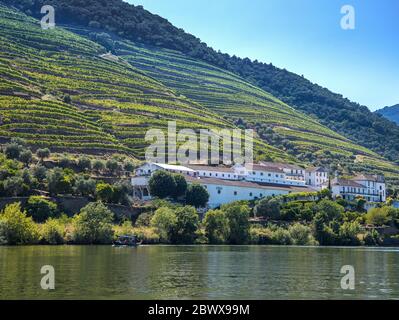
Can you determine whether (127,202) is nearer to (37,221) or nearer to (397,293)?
(37,221)

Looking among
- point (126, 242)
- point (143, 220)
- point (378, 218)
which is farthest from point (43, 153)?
point (378, 218)

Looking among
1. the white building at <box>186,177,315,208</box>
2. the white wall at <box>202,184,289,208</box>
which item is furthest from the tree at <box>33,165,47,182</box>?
the white wall at <box>202,184,289,208</box>

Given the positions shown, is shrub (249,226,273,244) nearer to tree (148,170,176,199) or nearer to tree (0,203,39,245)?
tree (148,170,176,199)

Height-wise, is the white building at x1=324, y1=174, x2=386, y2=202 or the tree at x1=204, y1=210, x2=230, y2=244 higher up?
the white building at x1=324, y1=174, x2=386, y2=202

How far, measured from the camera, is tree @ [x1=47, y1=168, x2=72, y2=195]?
106312 millimetres

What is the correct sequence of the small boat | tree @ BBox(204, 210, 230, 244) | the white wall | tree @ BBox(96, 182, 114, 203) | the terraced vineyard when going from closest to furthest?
the small boat, tree @ BBox(204, 210, 230, 244), tree @ BBox(96, 182, 114, 203), the terraced vineyard, the white wall

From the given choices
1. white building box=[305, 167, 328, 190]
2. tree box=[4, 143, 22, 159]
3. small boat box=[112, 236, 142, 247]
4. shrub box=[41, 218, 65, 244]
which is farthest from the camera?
white building box=[305, 167, 328, 190]

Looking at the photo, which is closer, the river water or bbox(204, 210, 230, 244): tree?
the river water

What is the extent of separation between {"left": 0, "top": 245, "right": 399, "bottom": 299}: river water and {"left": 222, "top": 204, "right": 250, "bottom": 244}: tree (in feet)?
124

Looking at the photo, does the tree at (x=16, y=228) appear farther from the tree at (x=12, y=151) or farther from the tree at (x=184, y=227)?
the tree at (x=12, y=151)

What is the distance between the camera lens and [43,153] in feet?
401

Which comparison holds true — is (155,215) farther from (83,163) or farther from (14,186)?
(83,163)
